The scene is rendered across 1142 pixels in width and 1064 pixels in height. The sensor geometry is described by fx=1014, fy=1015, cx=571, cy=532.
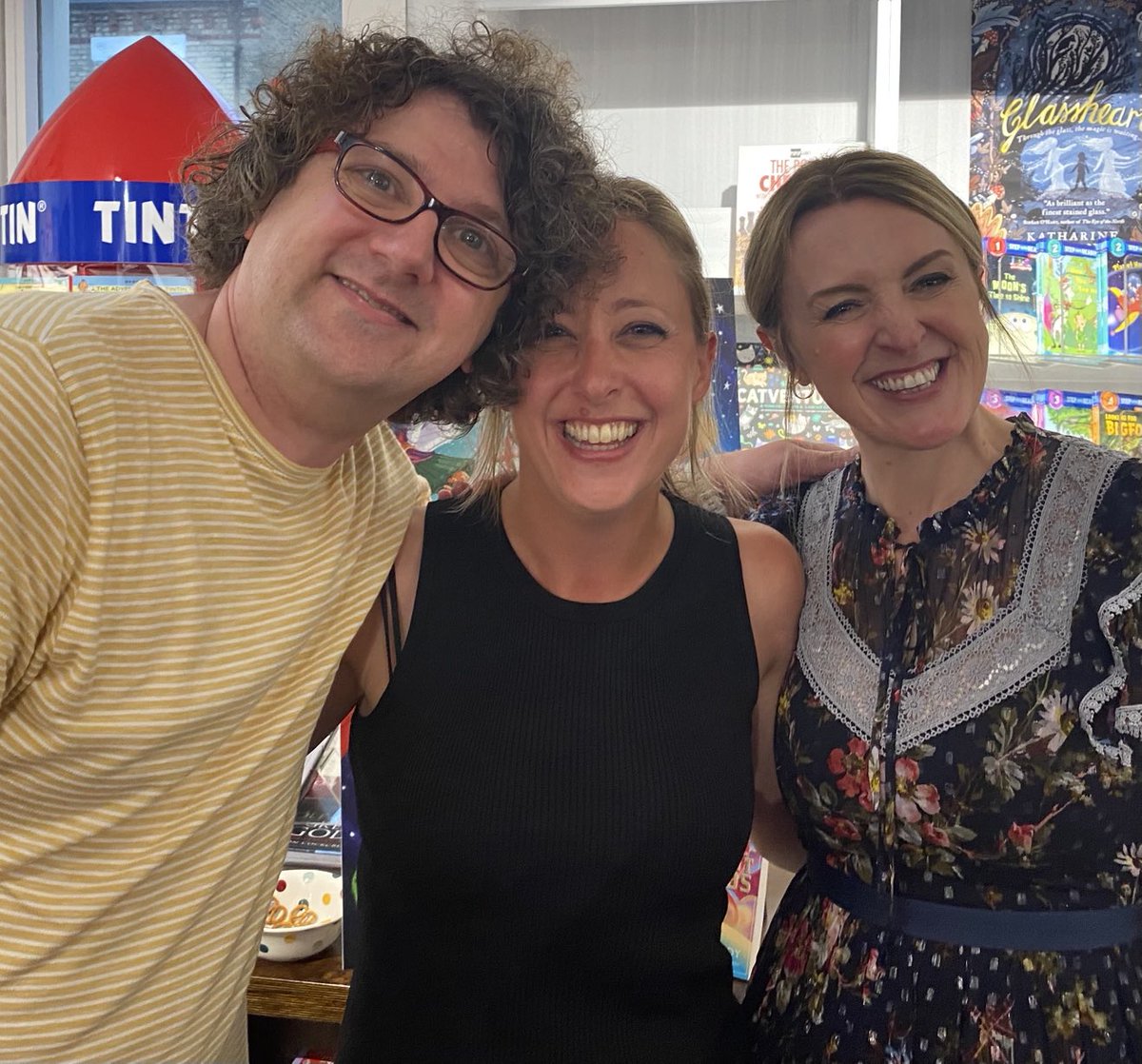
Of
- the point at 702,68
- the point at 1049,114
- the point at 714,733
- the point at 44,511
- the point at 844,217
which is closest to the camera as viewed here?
the point at 44,511

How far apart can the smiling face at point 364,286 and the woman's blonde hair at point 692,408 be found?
0.76 feet

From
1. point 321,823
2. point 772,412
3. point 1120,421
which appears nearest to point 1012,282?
point 1120,421

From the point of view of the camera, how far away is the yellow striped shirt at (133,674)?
0.89 metres

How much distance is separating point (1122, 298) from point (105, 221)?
192 centimetres

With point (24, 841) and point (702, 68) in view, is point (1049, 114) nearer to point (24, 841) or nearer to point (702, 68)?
point (702, 68)

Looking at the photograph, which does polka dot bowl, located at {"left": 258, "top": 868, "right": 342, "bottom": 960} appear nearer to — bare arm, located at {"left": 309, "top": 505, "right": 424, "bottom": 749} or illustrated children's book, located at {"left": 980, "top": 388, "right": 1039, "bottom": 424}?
bare arm, located at {"left": 309, "top": 505, "right": 424, "bottom": 749}

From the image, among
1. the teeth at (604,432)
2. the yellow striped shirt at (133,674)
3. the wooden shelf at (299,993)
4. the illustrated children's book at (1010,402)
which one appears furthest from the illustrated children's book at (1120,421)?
the wooden shelf at (299,993)

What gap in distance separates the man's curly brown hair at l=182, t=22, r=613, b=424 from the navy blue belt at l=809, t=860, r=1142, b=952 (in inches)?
33.2

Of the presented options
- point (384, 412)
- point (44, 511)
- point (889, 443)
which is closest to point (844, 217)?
point (889, 443)

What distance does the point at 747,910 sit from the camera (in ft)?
5.93

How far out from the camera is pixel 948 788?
1232 millimetres

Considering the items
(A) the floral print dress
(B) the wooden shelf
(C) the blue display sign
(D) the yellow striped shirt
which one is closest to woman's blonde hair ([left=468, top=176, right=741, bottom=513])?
(A) the floral print dress

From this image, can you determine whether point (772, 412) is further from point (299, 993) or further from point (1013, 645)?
point (299, 993)

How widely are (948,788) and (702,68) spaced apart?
1.65m
